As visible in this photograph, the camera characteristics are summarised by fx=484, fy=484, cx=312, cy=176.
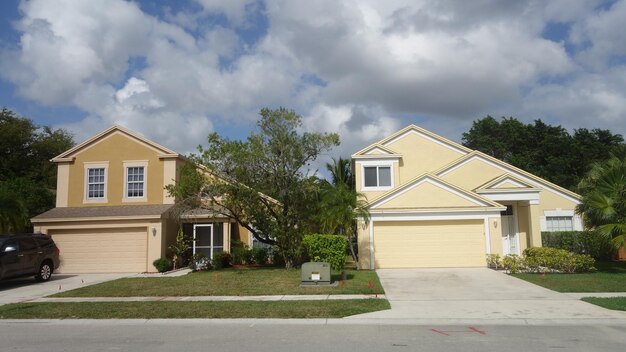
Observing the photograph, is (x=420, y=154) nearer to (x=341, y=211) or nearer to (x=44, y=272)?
(x=341, y=211)

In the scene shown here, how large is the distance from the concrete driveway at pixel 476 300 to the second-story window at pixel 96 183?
49.2 ft

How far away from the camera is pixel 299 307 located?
11.5m

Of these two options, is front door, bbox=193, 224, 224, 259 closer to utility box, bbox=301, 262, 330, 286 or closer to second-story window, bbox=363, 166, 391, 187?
second-story window, bbox=363, 166, 391, 187

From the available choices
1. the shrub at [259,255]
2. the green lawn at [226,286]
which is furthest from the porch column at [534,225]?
the shrub at [259,255]

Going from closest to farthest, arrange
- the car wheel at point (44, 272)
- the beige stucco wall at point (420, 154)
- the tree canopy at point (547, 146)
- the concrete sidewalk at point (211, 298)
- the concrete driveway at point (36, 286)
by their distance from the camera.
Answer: the concrete sidewalk at point (211, 298), the concrete driveway at point (36, 286), the car wheel at point (44, 272), the beige stucco wall at point (420, 154), the tree canopy at point (547, 146)

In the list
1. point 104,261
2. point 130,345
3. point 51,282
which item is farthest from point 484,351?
point 104,261

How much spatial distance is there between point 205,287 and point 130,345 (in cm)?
704

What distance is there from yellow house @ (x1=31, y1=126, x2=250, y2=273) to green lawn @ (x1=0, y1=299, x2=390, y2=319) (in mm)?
9506

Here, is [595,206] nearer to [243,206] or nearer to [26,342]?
[243,206]

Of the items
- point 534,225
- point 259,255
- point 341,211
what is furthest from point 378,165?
point 534,225

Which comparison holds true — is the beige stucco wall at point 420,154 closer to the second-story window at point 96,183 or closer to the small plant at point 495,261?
the small plant at point 495,261

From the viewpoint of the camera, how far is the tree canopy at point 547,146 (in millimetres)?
45156

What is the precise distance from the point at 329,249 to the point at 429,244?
17.3 ft

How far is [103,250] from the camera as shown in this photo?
73.8ft
